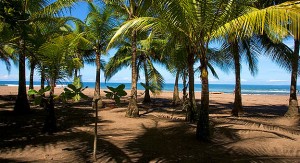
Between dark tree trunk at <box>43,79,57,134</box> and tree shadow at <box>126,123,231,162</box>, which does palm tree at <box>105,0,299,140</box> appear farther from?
dark tree trunk at <box>43,79,57,134</box>

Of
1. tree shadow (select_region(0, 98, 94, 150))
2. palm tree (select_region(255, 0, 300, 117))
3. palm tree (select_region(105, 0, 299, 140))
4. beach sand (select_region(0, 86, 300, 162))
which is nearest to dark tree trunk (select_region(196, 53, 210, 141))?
palm tree (select_region(105, 0, 299, 140))

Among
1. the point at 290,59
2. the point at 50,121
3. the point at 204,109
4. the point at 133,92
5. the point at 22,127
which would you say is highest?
the point at 290,59

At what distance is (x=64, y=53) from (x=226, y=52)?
8726 mm

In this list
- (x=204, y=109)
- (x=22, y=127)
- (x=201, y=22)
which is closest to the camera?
(x=201, y=22)

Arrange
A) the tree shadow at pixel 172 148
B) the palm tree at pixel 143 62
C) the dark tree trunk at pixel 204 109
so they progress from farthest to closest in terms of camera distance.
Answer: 1. the palm tree at pixel 143 62
2. the dark tree trunk at pixel 204 109
3. the tree shadow at pixel 172 148

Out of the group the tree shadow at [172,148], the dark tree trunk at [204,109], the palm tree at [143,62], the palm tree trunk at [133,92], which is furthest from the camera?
the palm tree at [143,62]

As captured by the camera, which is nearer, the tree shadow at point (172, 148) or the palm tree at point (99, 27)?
the tree shadow at point (172, 148)

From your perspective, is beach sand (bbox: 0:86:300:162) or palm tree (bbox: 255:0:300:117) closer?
beach sand (bbox: 0:86:300:162)

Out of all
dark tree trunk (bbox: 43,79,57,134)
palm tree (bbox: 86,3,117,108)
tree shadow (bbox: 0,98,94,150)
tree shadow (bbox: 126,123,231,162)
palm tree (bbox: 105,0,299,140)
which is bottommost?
tree shadow (bbox: 126,123,231,162)

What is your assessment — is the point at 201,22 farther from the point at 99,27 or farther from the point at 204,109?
the point at 99,27

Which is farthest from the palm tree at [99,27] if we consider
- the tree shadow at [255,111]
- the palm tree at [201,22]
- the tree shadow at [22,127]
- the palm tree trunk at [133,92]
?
the palm tree at [201,22]

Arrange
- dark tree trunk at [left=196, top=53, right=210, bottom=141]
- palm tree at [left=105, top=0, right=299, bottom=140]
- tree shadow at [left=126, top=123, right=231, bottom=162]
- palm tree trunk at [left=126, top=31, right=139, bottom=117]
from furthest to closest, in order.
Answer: palm tree trunk at [left=126, top=31, right=139, bottom=117]
dark tree trunk at [left=196, top=53, right=210, bottom=141]
palm tree at [left=105, top=0, right=299, bottom=140]
tree shadow at [left=126, top=123, right=231, bottom=162]

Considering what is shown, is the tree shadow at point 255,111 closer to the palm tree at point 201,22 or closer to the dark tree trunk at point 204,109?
the dark tree trunk at point 204,109

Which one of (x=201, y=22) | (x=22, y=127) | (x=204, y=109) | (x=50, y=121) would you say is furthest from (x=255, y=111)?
(x=22, y=127)
